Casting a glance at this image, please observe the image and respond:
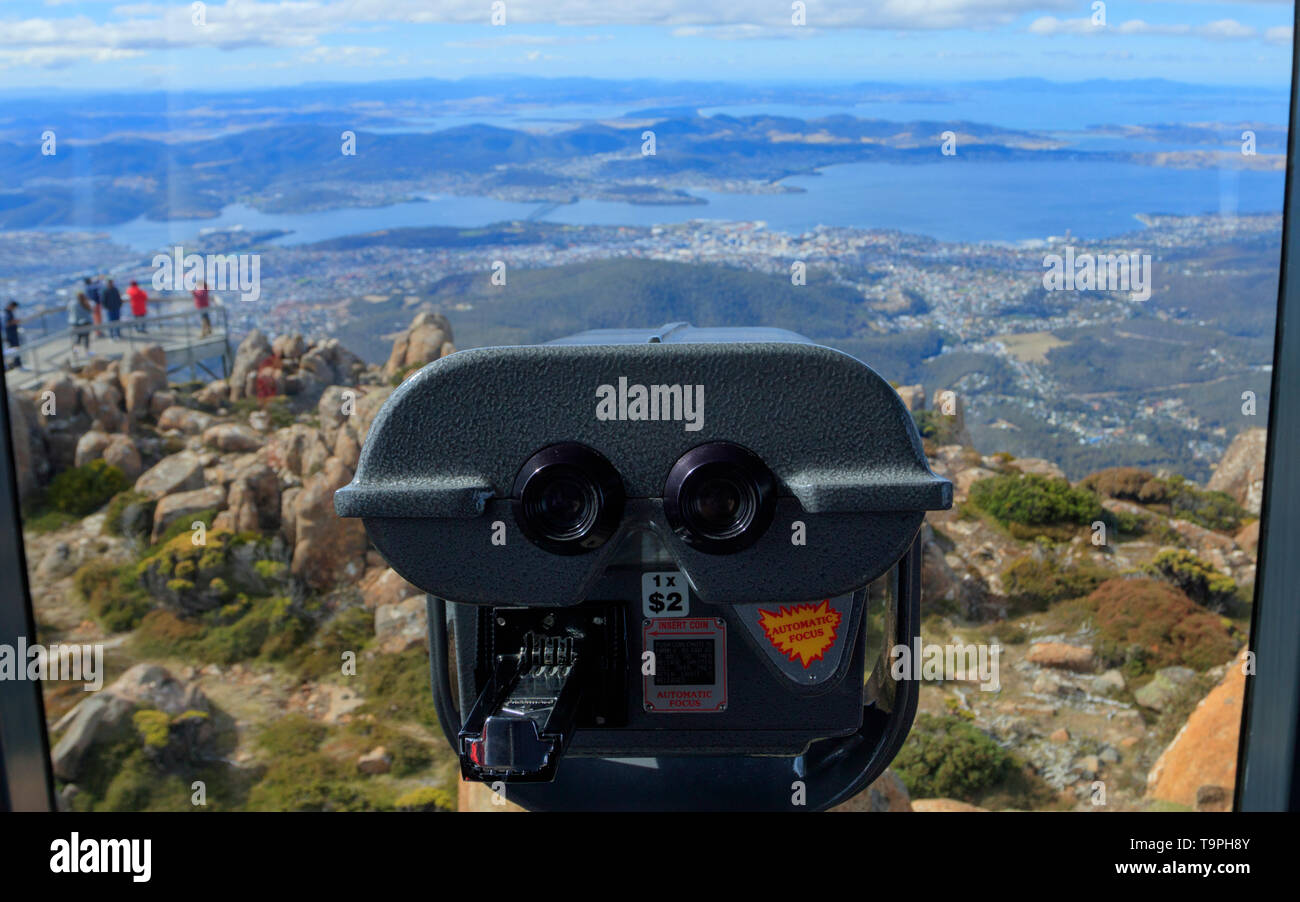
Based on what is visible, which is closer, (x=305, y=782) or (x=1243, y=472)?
(x=305, y=782)

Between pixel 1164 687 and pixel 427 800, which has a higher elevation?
pixel 1164 687

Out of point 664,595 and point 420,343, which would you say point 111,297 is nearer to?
point 420,343

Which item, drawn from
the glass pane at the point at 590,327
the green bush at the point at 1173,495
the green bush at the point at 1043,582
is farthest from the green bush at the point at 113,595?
the green bush at the point at 1173,495

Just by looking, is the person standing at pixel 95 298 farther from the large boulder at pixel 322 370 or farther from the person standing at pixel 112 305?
the large boulder at pixel 322 370

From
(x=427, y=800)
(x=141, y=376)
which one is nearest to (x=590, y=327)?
(x=427, y=800)

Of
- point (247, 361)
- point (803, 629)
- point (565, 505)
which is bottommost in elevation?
point (247, 361)

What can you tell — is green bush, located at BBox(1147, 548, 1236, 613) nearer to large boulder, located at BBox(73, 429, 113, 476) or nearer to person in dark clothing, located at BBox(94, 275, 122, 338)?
large boulder, located at BBox(73, 429, 113, 476)
